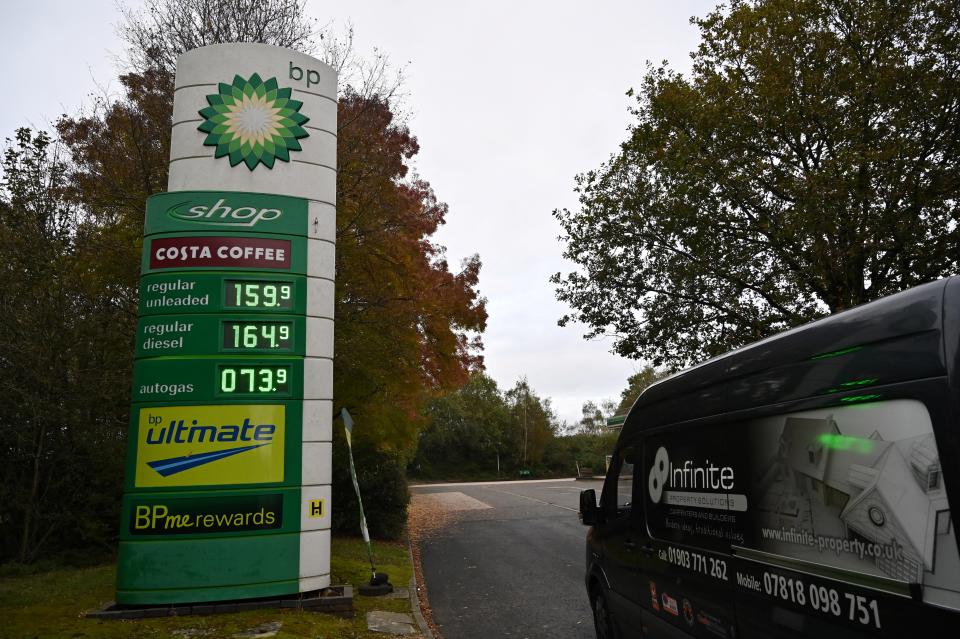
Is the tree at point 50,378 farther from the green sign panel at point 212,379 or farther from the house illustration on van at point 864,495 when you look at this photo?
the house illustration on van at point 864,495

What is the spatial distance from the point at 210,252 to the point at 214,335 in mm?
1124

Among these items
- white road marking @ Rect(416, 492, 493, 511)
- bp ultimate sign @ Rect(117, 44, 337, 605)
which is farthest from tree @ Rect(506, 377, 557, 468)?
bp ultimate sign @ Rect(117, 44, 337, 605)

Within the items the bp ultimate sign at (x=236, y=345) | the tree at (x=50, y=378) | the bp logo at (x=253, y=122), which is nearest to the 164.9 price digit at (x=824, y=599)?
the bp ultimate sign at (x=236, y=345)

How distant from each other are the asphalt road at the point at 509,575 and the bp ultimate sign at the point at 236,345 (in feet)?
7.75

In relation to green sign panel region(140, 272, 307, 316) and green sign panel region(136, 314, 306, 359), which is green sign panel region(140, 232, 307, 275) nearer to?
green sign panel region(140, 272, 307, 316)

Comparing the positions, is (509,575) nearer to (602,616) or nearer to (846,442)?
(602,616)

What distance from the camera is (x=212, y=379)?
8438mm

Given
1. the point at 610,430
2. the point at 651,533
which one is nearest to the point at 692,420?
the point at 651,533

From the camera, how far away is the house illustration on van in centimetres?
272

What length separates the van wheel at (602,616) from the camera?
643cm

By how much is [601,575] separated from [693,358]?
34.2ft

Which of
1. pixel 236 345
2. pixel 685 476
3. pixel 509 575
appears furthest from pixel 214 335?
Answer: pixel 509 575

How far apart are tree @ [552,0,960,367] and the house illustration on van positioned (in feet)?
31.7

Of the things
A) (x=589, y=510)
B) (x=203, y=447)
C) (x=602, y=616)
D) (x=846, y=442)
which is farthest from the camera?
(x=203, y=447)
